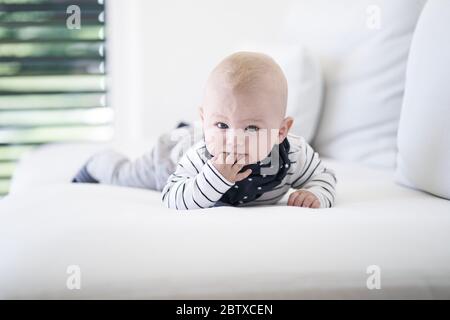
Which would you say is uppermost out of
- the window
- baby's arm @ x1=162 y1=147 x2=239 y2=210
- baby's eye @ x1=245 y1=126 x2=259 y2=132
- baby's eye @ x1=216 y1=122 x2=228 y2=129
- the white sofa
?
the window

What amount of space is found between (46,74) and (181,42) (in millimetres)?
566

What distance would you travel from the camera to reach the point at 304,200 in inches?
42.4

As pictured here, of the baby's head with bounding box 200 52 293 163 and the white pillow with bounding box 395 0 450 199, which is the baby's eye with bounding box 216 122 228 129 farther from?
the white pillow with bounding box 395 0 450 199

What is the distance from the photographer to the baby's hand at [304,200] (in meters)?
1.07

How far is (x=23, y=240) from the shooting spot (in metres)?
0.85

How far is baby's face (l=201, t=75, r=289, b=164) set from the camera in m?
0.97

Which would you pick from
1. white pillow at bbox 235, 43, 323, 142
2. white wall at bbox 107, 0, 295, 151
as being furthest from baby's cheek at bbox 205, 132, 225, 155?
white wall at bbox 107, 0, 295, 151

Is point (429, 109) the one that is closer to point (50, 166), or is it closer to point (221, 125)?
point (221, 125)

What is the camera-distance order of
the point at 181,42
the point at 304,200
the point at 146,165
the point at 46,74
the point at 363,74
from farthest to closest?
1. the point at 46,74
2. the point at 181,42
3. the point at 363,74
4. the point at 146,165
5. the point at 304,200

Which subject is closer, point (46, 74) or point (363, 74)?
point (363, 74)

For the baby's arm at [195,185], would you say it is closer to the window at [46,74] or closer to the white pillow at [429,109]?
the white pillow at [429,109]

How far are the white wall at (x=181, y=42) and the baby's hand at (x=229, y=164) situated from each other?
125 centimetres

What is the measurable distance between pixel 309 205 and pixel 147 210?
0.27 m

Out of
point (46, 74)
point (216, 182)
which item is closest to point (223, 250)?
point (216, 182)
